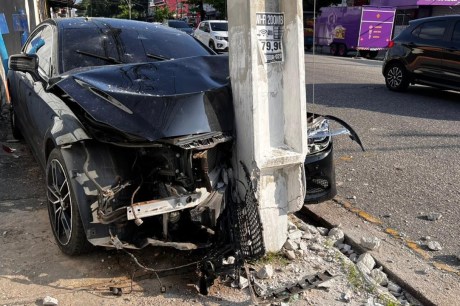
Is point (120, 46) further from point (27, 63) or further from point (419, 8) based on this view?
point (419, 8)

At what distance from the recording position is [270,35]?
3314 mm

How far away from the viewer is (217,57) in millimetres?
4070

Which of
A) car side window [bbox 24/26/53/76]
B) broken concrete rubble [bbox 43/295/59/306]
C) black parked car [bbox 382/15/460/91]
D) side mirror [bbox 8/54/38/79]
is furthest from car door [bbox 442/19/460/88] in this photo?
broken concrete rubble [bbox 43/295/59/306]

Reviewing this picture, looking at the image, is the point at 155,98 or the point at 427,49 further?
the point at 427,49

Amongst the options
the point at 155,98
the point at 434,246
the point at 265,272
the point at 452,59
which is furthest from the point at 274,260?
the point at 452,59

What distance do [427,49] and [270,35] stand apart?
27.3 feet

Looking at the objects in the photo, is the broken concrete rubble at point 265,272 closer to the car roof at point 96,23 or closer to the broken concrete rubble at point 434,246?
the broken concrete rubble at point 434,246

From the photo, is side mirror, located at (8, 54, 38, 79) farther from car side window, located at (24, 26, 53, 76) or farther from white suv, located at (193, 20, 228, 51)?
white suv, located at (193, 20, 228, 51)

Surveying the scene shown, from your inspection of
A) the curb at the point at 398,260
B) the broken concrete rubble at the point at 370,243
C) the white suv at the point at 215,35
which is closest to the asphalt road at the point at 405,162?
the curb at the point at 398,260

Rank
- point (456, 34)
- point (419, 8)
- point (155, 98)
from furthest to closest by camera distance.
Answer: point (419, 8) → point (456, 34) → point (155, 98)

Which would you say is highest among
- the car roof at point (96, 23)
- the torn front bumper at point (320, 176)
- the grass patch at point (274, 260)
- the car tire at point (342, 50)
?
the car roof at point (96, 23)

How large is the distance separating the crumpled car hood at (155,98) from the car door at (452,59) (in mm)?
7752

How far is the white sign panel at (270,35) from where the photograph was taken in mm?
3252

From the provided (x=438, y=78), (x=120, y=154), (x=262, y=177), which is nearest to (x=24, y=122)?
(x=120, y=154)
